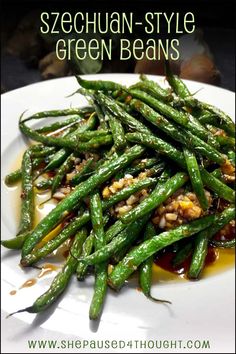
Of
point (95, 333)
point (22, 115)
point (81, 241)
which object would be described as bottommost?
point (95, 333)

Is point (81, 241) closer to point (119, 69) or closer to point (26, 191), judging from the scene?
point (26, 191)

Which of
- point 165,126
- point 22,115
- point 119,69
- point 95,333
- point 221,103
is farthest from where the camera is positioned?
point 119,69

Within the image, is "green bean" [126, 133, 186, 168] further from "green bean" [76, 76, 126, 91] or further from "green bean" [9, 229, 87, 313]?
"green bean" [9, 229, 87, 313]

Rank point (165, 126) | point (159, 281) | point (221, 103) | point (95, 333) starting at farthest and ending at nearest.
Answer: point (221, 103)
point (165, 126)
point (159, 281)
point (95, 333)

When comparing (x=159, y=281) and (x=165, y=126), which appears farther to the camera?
(x=165, y=126)

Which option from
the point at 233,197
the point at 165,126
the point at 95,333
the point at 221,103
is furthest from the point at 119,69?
the point at 95,333

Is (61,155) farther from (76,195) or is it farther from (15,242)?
(15,242)

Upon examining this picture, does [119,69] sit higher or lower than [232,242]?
higher

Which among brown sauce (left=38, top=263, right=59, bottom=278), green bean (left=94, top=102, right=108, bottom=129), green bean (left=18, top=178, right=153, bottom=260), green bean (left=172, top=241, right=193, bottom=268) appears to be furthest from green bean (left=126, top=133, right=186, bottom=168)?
brown sauce (left=38, top=263, right=59, bottom=278)
